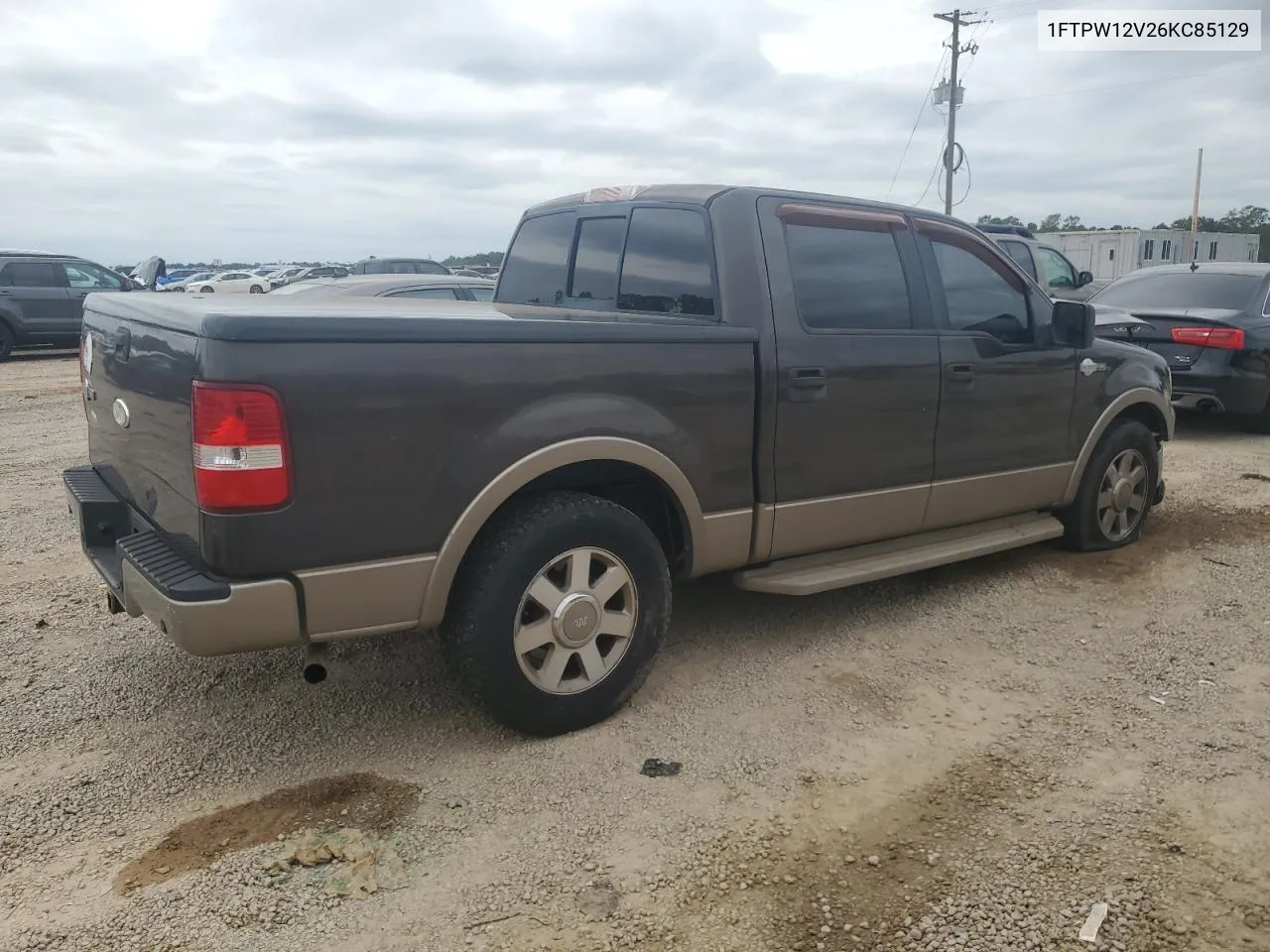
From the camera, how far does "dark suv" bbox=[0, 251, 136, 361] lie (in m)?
15.6

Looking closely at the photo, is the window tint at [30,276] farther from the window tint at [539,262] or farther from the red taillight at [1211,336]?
the red taillight at [1211,336]

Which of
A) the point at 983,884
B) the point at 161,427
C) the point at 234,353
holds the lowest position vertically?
the point at 983,884

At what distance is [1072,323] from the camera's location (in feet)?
16.0

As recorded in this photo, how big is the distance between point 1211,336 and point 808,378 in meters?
6.57

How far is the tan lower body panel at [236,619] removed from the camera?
2.78m

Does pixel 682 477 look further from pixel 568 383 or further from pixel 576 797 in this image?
pixel 576 797

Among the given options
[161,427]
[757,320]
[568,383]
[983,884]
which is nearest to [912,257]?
[757,320]

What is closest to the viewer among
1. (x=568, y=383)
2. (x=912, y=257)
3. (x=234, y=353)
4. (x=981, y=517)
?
(x=234, y=353)

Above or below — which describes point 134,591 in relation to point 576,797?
above

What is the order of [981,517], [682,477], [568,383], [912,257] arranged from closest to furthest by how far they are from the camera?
[568,383]
[682,477]
[912,257]
[981,517]

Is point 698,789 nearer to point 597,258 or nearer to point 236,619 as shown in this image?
point 236,619

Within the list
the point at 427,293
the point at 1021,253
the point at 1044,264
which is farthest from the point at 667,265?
the point at 1044,264

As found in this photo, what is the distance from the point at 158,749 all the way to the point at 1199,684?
3845 mm

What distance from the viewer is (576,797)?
3104 mm
